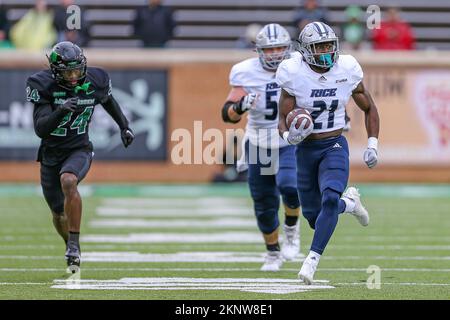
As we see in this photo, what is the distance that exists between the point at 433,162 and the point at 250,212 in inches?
153

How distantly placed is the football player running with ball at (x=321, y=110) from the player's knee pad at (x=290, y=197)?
837 mm

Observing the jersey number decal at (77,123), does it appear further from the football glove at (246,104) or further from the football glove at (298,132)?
the football glove at (298,132)

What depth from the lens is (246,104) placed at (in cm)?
816

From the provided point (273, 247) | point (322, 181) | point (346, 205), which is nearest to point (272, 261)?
point (273, 247)

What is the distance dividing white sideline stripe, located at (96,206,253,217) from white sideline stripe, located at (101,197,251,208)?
30cm

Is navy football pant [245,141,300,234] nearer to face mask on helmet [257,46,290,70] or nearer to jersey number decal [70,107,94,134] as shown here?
face mask on helmet [257,46,290,70]

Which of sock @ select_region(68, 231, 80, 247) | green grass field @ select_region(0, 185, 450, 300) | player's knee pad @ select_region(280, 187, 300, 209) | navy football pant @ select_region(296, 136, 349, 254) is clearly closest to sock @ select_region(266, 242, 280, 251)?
green grass field @ select_region(0, 185, 450, 300)

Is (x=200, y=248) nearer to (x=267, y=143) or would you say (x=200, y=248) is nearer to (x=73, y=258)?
(x=267, y=143)

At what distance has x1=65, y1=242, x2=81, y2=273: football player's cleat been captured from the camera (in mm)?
7604

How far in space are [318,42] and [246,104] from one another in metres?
1.05

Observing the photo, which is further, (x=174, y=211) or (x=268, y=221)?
(x=174, y=211)

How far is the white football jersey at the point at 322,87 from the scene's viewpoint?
738 centimetres

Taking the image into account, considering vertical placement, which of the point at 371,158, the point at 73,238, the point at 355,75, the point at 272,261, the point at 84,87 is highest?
the point at 355,75

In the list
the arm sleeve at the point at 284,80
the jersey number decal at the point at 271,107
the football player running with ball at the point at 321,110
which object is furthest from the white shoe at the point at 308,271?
the jersey number decal at the point at 271,107
